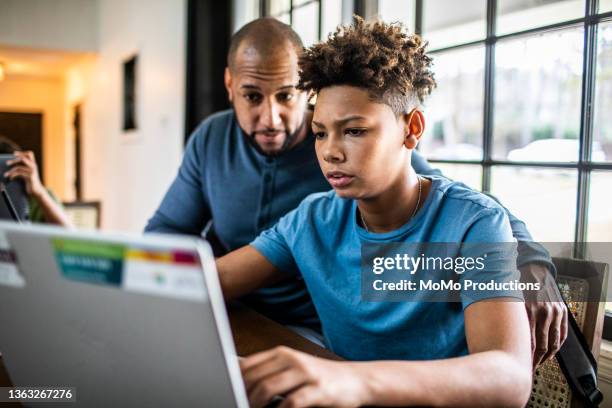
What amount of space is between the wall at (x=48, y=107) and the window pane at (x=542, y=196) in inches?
339

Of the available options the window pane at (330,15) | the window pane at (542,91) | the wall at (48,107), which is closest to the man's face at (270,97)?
the window pane at (542,91)

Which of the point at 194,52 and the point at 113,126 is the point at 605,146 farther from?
the point at 113,126

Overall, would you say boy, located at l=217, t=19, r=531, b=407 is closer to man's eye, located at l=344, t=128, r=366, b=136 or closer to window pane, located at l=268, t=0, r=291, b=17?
man's eye, located at l=344, t=128, r=366, b=136

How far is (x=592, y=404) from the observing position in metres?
0.94

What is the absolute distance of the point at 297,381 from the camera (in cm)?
59

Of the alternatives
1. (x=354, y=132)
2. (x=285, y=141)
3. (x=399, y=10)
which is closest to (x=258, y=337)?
(x=354, y=132)

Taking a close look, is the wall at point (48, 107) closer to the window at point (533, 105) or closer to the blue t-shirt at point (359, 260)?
the window at point (533, 105)

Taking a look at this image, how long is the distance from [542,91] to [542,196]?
429 millimetres

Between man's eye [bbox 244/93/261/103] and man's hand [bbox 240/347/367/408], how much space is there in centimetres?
108

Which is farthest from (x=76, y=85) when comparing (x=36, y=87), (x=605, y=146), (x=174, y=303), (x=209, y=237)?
(x=174, y=303)

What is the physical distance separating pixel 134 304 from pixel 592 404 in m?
0.82

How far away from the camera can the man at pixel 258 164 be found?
1571mm

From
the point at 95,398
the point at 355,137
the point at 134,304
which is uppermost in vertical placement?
the point at 355,137

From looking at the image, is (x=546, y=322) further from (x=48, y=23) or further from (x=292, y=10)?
(x=48, y=23)
